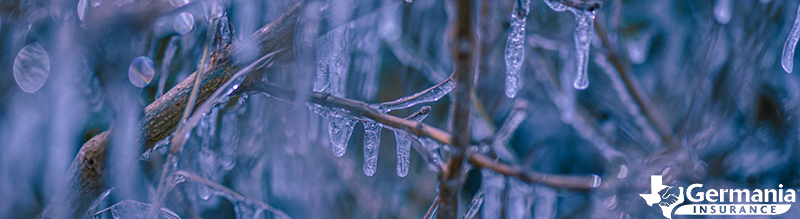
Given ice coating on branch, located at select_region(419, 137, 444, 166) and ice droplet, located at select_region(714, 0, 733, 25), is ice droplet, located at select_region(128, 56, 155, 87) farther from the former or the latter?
ice droplet, located at select_region(714, 0, 733, 25)

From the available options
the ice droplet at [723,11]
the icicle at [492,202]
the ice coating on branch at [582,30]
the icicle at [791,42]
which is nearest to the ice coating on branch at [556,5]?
the ice coating on branch at [582,30]

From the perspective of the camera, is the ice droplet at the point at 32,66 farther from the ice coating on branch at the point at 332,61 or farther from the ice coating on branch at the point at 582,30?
the ice coating on branch at the point at 582,30

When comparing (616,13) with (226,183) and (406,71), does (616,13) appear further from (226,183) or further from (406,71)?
(226,183)

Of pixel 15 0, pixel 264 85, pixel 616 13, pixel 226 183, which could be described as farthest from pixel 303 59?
pixel 226 183

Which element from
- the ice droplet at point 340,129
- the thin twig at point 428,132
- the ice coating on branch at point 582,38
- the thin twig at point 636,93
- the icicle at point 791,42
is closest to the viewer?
the thin twig at point 428,132

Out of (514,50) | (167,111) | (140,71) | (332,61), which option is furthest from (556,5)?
(140,71)

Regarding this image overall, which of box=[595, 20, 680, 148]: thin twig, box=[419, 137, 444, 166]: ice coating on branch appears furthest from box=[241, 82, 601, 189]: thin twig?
box=[595, 20, 680, 148]: thin twig

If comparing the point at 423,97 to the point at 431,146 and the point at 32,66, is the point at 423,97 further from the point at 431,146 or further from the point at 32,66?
the point at 32,66
